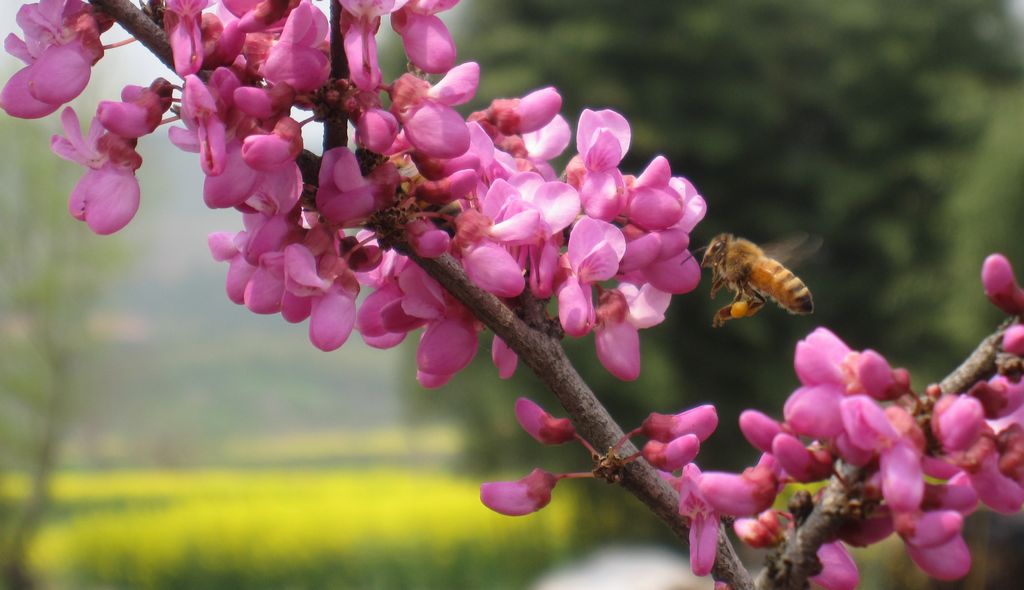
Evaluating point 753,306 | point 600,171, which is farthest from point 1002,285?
point 753,306

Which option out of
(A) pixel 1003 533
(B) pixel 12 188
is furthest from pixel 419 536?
(B) pixel 12 188

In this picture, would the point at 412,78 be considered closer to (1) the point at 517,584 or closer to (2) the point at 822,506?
(2) the point at 822,506

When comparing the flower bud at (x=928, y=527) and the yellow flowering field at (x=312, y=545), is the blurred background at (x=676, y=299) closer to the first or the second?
the yellow flowering field at (x=312, y=545)

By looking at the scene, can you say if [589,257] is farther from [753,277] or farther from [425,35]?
[753,277]

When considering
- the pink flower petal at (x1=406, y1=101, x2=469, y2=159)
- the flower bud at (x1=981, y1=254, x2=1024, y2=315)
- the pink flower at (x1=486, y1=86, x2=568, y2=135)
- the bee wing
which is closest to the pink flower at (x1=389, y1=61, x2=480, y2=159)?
the pink flower petal at (x1=406, y1=101, x2=469, y2=159)

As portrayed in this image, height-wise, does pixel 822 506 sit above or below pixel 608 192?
below

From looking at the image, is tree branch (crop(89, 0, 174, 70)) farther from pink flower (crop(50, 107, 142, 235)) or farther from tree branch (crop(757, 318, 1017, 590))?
tree branch (crop(757, 318, 1017, 590))
